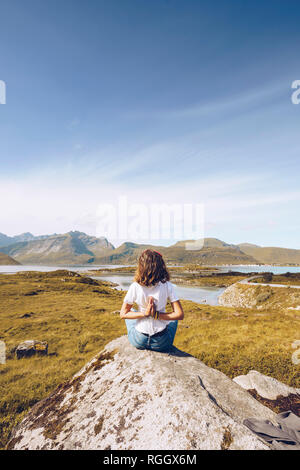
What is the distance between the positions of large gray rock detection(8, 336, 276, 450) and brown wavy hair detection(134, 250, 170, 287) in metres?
2.13

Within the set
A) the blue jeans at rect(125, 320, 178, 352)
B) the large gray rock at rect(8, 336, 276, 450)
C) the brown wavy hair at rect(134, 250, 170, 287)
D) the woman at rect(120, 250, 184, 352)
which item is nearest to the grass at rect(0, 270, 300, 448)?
the large gray rock at rect(8, 336, 276, 450)

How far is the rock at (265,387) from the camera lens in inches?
292

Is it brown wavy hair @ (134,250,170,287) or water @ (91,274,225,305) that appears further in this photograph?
water @ (91,274,225,305)

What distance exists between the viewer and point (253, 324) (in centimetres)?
1791

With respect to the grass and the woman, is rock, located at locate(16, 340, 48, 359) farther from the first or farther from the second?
the woman

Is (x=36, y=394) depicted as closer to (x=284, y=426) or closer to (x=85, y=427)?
(x=85, y=427)

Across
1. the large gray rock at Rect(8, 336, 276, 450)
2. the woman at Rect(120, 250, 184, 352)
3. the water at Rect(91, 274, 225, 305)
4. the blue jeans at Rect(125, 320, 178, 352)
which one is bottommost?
the water at Rect(91, 274, 225, 305)

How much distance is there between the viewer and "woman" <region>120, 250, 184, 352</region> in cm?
600

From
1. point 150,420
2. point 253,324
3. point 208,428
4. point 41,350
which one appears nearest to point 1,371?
point 41,350

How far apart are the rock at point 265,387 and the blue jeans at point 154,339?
388 cm

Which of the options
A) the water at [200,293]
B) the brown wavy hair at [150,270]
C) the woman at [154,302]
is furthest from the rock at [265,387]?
the water at [200,293]

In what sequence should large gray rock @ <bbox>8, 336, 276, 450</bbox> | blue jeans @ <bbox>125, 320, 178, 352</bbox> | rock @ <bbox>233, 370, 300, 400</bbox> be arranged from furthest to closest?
rock @ <bbox>233, 370, 300, 400</bbox> < blue jeans @ <bbox>125, 320, 178, 352</bbox> < large gray rock @ <bbox>8, 336, 276, 450</bbox>

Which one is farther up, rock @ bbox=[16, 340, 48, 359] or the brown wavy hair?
the brown wavy hair
